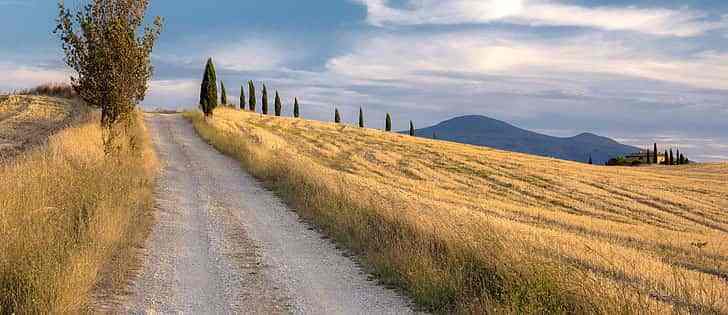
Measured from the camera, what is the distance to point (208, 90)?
58531mm

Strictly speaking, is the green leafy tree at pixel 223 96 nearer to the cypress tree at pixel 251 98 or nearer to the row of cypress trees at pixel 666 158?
the cypress tree at pixel 251 98

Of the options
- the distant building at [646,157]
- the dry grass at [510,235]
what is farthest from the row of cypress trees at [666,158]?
the dry grass at [510,235]

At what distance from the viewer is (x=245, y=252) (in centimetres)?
1181

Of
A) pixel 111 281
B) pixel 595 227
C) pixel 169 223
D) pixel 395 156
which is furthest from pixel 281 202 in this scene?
pixel 395 156

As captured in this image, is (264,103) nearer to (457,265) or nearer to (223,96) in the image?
(223,96)

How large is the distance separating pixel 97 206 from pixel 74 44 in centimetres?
1299

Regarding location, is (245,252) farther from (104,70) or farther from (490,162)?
(490,162)

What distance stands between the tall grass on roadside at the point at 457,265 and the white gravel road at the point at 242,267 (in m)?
0.42

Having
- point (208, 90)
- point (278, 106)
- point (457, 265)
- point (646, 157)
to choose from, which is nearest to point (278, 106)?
point (278, 106)

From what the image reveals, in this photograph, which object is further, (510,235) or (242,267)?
(510,235)

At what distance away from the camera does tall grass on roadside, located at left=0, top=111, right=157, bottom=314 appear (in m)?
7.68

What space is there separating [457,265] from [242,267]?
346cm

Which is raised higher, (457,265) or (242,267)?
(457,265)

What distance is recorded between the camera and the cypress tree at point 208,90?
58328 mm
